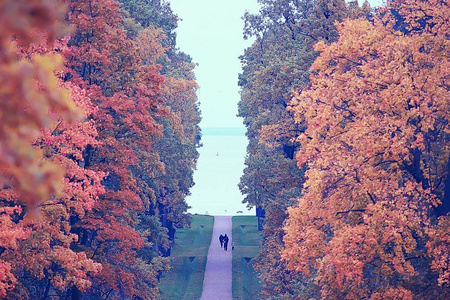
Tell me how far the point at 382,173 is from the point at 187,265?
31.9 m

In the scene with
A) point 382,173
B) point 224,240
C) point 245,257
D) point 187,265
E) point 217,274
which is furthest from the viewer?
point 224,240

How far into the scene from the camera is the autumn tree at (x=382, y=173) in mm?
14570

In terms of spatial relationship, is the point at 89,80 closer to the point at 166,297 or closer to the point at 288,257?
the point at 288,257

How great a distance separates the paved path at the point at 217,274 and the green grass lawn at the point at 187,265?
41cm

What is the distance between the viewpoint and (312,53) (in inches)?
1003

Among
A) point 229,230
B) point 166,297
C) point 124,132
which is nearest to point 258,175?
point 166,297

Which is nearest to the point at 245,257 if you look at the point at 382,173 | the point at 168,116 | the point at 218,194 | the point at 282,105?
the point at 282,105

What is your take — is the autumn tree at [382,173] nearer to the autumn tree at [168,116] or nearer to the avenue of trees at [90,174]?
the avenue of trees at [90,174]

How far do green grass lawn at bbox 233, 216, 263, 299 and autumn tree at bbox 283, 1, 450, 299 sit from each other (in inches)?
706

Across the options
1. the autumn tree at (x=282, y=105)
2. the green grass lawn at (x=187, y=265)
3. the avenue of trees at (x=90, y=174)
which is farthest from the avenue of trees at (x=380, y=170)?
the green grass lawn at (x=187, y=265)

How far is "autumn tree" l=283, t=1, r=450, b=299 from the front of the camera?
14570mm

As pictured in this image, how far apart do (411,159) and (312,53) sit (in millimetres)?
10642

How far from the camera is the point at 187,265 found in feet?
150

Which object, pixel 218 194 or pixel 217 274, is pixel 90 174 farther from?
pixel 218 194
